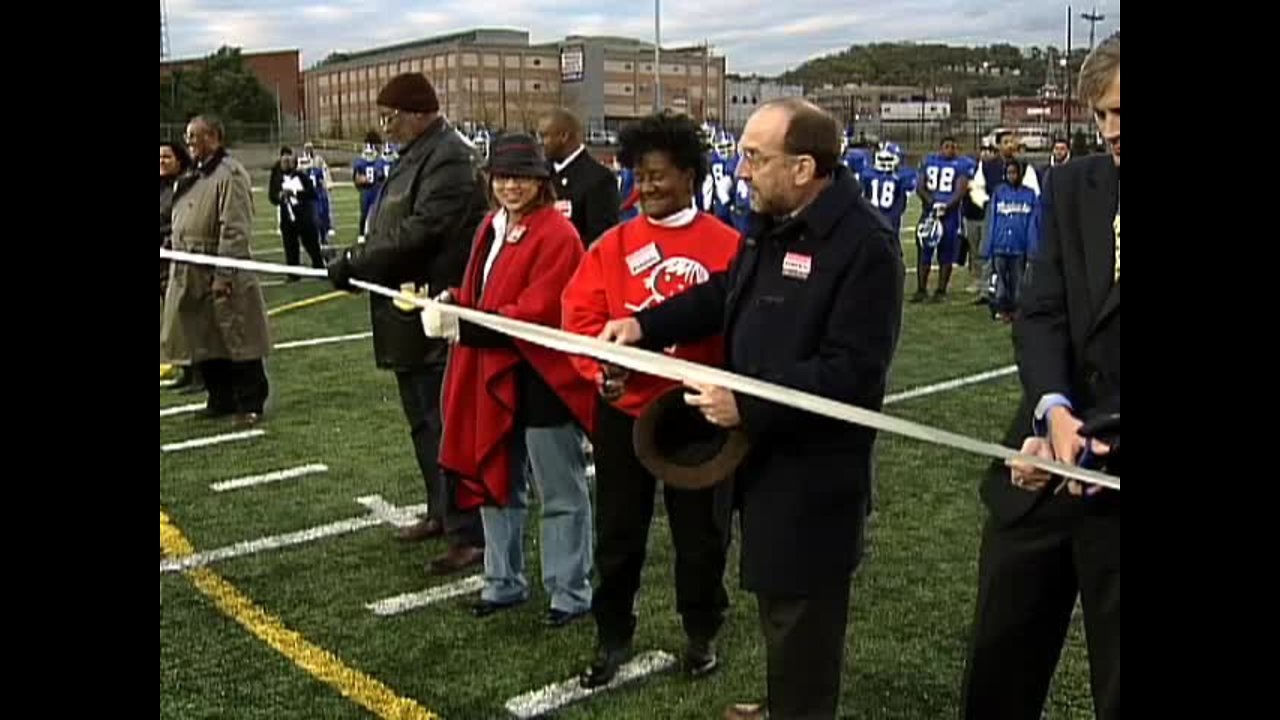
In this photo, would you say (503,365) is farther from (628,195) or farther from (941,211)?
(941,211)

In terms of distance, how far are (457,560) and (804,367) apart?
279cm

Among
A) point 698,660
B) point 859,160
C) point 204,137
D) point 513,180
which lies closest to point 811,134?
point 513,180

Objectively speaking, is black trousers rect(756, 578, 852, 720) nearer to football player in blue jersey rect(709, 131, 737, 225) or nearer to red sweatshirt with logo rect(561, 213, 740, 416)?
red sweatshirt with logo rect(561, 213, 740, 416)

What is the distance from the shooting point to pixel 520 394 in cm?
464

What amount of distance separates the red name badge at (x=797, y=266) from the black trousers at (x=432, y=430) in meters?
2.68

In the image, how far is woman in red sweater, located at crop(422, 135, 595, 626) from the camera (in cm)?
448

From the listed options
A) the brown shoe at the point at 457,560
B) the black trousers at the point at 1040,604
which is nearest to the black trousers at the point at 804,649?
the black trousers at the point at 1040,604

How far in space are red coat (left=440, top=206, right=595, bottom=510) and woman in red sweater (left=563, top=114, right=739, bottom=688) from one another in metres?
0.25

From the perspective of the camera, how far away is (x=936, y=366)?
1038 cm

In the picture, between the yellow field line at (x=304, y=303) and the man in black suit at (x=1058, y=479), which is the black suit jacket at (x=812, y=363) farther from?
the yellow field line at (x=304, y=303)

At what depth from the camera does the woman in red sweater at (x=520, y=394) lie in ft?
14.7
